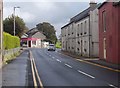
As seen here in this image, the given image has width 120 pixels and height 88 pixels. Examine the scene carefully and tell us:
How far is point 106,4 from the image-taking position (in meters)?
34.3

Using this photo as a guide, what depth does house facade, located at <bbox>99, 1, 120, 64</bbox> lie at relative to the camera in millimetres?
29516

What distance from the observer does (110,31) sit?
106 feet

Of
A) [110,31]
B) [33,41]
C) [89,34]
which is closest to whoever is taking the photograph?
[110,31]

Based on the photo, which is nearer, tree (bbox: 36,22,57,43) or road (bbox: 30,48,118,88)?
road (bbox: 30,48,118,88)

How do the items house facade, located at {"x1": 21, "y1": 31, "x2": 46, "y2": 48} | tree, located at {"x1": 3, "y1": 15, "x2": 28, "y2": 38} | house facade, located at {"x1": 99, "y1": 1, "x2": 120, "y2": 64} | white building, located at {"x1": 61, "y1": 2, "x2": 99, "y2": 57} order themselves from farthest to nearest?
house facade, located at {"x1": 21, "y1": 31, "x2": 46, "y2": 48}
tree, located at {"x1": 3, "y1": 15, "x2": 28, "y2": 38}
white building, located at {"x1": 61, "y1": 2, "x2": 99, "y2": 57}
house facade, located at {"x1": 99, "y1": 1, "x2": 120, "y2": 64}

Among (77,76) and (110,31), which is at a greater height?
(110,31)

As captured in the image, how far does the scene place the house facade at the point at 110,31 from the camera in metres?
29.5

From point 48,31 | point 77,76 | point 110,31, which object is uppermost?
point 48,31

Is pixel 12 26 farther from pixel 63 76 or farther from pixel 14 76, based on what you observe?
pixel 63 76

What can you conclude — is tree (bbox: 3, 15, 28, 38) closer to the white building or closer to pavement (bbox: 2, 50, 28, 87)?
the white building

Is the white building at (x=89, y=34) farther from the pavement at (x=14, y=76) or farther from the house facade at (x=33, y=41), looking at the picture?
the house facade at (x=33, y=41)

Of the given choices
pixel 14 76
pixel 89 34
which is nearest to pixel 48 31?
pixel 89 34

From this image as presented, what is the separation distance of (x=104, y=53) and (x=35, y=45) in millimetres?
98748

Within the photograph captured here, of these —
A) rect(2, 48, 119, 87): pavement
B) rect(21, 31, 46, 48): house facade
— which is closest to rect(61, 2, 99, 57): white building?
rect(2, 48, 119, 87): pavement
